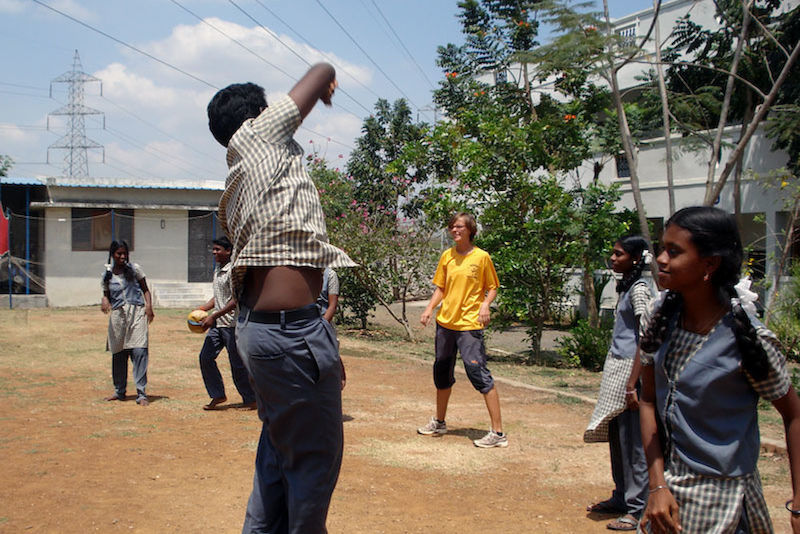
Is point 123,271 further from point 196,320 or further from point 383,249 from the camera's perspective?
point 383,249

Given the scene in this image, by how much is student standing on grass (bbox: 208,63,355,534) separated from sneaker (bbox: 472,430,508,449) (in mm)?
3636

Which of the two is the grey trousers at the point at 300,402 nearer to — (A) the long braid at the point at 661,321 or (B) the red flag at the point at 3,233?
(A) the long braid at the point at 661,321

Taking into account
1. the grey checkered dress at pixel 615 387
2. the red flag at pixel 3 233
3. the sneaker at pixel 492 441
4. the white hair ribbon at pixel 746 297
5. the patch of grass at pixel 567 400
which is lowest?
the patch of grass at pixel 567 400

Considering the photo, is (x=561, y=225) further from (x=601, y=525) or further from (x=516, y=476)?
(x=601, y=525)

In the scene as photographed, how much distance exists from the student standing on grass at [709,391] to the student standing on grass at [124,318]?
656 centimetres

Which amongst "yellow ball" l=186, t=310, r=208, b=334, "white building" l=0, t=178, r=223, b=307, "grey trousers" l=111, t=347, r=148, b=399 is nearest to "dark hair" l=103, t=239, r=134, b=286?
"grey trousers" l=111, t=347, r=148, b=399

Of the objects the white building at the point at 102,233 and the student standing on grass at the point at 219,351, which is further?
the white building at the point at 102,233

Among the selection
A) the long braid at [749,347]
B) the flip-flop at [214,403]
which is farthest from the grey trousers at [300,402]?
the flip-flop at [214,403]

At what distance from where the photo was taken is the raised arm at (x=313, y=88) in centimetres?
258

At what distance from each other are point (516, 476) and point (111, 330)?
481 cm

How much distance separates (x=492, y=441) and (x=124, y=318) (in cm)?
429

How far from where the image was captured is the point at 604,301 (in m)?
19.0

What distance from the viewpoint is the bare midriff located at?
8.25 feet

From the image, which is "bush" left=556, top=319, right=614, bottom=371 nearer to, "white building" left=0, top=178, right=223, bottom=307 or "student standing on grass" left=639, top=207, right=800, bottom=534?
"student standing on grass" left=639, top=207, right=800, bottom=534
